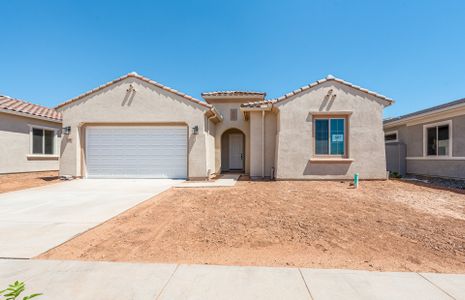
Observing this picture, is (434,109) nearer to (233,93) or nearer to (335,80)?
(335,80)

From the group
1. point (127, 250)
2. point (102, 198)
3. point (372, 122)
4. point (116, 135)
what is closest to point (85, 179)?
Result: point (116, 135)

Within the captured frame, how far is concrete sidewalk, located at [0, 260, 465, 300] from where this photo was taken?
252cm

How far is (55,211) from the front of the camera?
5.71 m

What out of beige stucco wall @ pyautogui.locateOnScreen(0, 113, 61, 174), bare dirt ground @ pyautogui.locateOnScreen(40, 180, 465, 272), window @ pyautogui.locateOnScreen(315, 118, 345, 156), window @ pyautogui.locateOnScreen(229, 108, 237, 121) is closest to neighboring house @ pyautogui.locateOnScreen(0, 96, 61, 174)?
beige stucco wall @ pyautogui.locateOnScreen(0, 113, 61, 174)

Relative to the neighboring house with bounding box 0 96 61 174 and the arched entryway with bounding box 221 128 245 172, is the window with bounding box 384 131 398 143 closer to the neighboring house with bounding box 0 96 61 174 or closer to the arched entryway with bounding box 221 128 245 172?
the arched entryway with bounding box 221 128 245 172

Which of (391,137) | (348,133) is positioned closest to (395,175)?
(391,137)

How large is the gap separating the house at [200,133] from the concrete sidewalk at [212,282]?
7752mm

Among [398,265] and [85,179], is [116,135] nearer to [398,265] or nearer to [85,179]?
[85,179]

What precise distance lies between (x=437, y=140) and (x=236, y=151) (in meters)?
11.5

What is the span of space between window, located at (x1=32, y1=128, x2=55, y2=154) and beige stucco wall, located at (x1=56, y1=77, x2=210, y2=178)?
472cm

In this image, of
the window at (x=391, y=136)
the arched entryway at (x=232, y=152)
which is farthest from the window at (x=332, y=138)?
the window at (x=391, y=136)

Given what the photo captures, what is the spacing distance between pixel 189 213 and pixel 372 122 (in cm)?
986

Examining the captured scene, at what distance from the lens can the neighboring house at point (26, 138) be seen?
12.3 metres

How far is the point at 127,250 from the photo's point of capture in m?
3.68
